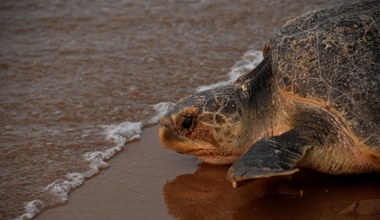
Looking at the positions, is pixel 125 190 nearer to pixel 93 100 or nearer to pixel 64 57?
pixel 93 100

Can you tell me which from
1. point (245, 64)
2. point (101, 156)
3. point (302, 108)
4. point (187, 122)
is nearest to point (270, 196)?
point (302, 108)

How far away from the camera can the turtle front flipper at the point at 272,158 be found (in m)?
2.77

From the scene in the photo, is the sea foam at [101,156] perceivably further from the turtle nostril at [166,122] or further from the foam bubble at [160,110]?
the turtle nostril at [166,122]

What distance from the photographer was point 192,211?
3.07 m

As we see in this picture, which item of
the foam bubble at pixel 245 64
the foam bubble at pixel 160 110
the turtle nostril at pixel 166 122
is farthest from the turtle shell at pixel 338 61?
the foam bubble at pixel 245 64

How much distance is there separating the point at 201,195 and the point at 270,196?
1.19 ft

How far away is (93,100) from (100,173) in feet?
3.52

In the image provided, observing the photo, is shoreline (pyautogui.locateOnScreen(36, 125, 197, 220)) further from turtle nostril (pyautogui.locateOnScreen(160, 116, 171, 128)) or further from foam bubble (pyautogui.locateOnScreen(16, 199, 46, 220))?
turtle nostril (pyautogui.locateOnScreen(160, 116, 171, 128))

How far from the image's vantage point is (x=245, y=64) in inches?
204

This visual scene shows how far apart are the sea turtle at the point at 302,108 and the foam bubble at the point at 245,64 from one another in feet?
4.00

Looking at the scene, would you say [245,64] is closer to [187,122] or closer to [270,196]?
[187,122]

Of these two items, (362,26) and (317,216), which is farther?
(362,26)

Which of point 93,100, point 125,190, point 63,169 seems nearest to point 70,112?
point 93,100

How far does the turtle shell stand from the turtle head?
327mm
